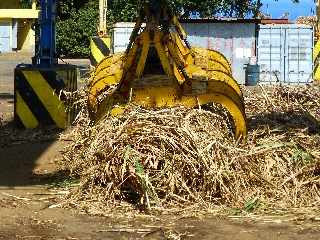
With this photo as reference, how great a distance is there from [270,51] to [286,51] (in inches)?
17.4

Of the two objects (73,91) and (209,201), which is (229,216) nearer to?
(209,201)

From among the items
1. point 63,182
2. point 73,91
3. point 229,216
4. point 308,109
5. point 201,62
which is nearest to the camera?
point 229,216

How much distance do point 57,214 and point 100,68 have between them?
132 inches

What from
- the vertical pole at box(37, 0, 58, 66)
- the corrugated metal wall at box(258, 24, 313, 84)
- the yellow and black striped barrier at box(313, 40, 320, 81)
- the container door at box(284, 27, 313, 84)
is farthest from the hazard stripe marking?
the yellow and black striped barrier at box(313, 40, 320, 81)

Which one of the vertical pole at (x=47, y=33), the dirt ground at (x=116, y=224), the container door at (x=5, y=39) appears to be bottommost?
the dirt ground at (x=116, y=224)

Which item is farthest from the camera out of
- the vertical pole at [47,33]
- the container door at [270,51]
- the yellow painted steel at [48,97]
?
the container door at [270,51]

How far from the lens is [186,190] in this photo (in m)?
6.18

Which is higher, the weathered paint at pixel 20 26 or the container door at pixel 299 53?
the weathered paint at pixel 20 26

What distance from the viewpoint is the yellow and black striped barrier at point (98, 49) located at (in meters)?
18.8

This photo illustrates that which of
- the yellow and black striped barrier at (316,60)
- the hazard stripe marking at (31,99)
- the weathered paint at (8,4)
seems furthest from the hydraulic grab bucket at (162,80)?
the weathered paint at (8,4)

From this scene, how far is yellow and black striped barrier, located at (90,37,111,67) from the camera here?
61.8 feet

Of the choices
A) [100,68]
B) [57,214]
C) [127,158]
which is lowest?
[57,214]

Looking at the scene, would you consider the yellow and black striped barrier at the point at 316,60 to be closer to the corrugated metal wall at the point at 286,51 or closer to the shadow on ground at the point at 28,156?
the corrugated metal wall at the point at 286,51

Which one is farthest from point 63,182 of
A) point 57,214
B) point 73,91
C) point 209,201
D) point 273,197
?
point 73,91
